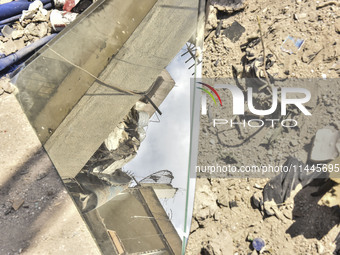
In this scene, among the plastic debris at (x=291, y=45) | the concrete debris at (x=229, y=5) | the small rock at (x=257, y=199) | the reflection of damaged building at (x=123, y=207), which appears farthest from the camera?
the concrete debris at (x=229, y=5)

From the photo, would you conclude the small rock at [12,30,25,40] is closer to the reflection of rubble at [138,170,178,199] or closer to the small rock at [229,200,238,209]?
the reflection of rubble at [138,170,178,199]

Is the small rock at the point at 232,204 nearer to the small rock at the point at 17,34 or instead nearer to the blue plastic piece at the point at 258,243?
the blue plastic piece at the point at 258,243

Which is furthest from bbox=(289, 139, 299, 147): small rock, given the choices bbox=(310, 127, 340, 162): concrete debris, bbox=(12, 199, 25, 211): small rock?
bbox=(12, 199, 25, 211): small rock

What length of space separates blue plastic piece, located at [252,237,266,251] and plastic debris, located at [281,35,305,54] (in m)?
2.26

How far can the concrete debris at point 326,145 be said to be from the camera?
128 inches

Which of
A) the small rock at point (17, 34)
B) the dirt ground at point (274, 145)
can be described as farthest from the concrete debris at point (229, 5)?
the small rock at point (17, 34)

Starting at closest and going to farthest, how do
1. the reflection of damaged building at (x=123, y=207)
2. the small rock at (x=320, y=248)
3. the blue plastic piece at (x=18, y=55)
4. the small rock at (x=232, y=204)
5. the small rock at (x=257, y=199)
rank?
the reflection of damaged building at (x=123, y=207)
the small rock at (x=320, y=248)
the small rock at (x=257, y=199)
the small rock at (x=232, y=204)
the blue plastic piece at (x=18, y=55)

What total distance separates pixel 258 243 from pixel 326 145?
131 cm

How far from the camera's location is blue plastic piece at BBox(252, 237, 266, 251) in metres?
3.24

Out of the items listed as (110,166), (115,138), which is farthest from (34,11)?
(110,166)

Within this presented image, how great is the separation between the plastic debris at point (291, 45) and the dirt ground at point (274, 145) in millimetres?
36

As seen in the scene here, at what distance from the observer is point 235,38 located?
415cm

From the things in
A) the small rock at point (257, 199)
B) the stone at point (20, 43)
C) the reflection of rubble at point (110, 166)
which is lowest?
the small rock at point (257, 199)

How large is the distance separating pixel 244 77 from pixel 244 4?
1.13 m
